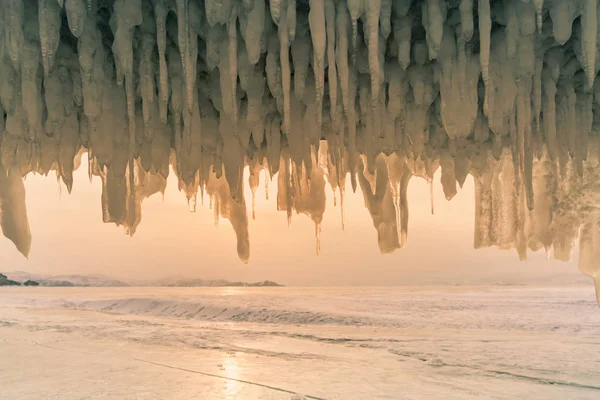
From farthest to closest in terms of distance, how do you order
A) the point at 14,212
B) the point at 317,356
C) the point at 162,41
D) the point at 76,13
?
the point at 317,356 < the point at 14,212 < the point at 162,41 < the point at 76,13

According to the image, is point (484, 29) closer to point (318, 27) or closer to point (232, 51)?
point (318, 27)

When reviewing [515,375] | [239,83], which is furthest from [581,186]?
[515,375]

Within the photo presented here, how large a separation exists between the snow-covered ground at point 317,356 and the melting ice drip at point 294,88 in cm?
403

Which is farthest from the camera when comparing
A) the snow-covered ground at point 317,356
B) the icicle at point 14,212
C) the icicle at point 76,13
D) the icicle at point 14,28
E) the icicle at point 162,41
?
the snow-covered ground at point 317,356

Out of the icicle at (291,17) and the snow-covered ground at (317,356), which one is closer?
the icicle at (291,17)

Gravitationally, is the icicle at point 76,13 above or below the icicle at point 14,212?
above

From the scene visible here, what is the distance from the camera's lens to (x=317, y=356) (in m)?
12.2

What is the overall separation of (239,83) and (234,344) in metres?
12.2

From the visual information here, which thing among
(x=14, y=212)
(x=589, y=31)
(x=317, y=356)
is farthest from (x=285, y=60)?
(x=317, y=356)

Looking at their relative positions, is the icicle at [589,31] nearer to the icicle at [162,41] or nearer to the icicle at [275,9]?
the icicle at [275,9]

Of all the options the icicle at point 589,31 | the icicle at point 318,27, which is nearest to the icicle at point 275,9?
the icicle at point 318,27

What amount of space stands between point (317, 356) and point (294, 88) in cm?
949

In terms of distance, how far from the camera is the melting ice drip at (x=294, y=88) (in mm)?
3084

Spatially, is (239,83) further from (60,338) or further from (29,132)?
(60,338)
